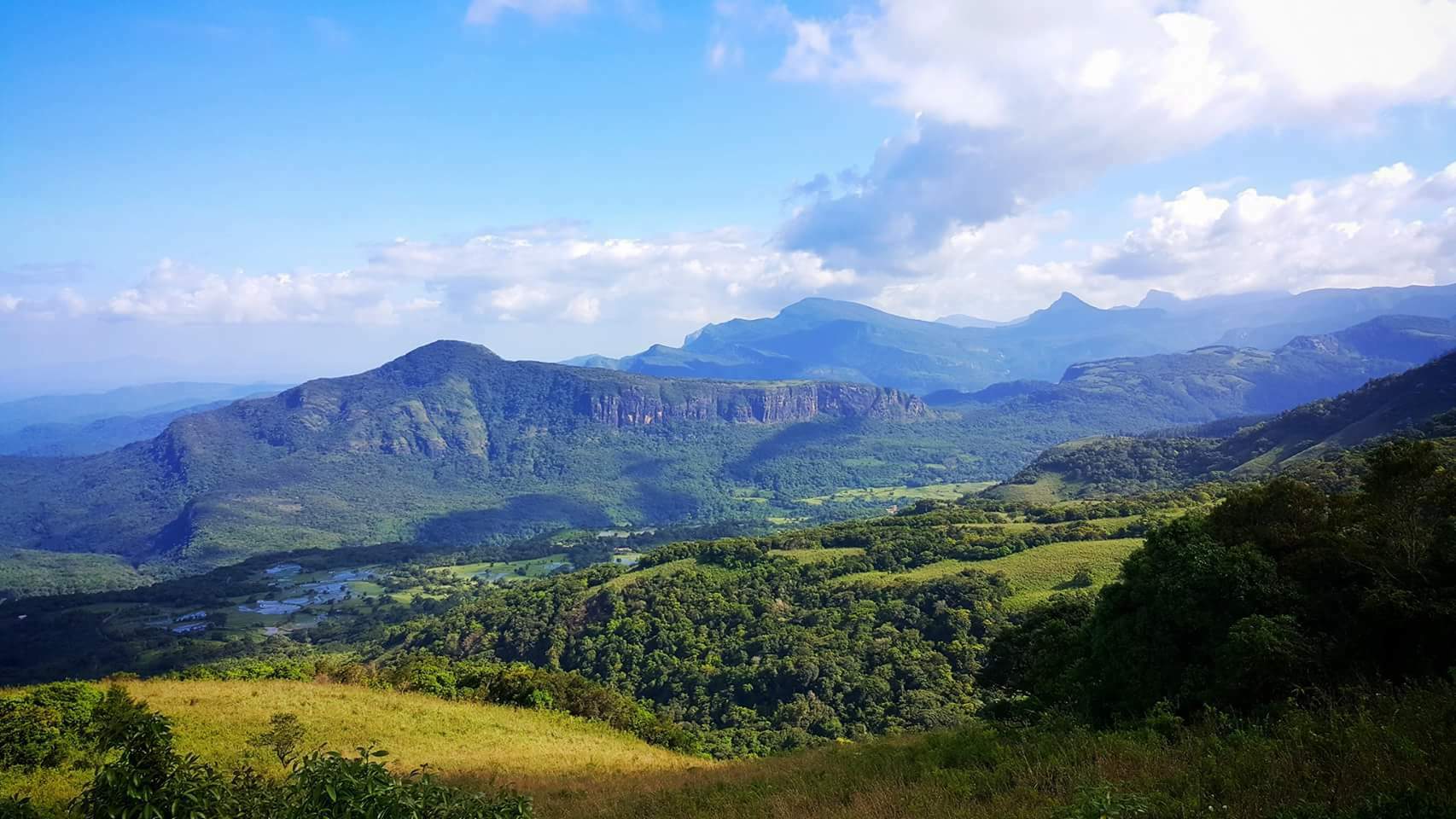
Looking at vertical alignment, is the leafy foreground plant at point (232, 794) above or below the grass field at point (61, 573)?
above

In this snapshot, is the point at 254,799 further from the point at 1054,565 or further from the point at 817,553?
the point at 817,553

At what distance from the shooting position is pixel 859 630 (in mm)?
55375

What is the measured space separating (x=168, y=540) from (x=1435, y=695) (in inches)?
10231

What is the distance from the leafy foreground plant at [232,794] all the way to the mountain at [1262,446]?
118 m

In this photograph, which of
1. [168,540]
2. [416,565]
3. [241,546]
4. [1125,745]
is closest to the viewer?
[1125,745]

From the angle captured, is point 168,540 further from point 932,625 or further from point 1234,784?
point 1234,784

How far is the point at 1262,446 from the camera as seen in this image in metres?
127

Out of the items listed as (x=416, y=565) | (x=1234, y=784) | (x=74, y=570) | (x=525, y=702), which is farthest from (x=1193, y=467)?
(x=74, y=570)

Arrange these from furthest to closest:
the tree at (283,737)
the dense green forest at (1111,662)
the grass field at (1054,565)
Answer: the grass field at (1054,565) < the tree at (283,737) < the dense green forest at (1111,662)

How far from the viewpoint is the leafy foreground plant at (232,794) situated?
6223 mm

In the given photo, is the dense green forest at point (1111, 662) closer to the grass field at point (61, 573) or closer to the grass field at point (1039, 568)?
the grass field at point (1039, 568)

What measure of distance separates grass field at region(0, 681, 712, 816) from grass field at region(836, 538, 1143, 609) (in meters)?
39.8

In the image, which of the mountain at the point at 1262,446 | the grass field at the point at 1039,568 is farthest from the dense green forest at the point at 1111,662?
the mountain at the point at 1262,446

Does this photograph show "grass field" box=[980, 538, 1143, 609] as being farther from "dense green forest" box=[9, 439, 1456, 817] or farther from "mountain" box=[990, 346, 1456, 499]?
"mountain" box=[990, 346, 1456, 499]
